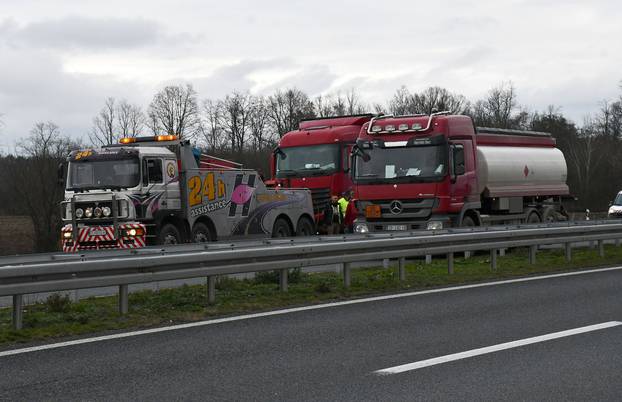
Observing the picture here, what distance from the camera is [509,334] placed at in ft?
29.9

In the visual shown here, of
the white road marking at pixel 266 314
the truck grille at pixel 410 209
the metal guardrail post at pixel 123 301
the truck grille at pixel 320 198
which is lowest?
the white road marking at pixel 266 314

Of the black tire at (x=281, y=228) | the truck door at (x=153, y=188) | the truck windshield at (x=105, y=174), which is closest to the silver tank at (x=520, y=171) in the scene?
the black tire at (x=281, y=228)

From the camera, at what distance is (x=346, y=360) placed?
25.5ft

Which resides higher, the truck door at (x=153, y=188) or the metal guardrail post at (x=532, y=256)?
the truck door at (x=153, y=188)

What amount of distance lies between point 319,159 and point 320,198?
1.13m

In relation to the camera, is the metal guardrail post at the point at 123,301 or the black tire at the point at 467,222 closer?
the metal guardrail post at the point at 123,301

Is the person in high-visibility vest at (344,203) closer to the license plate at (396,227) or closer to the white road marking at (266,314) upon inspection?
the license plate at (396,227)

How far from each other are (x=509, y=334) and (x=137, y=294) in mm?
4977

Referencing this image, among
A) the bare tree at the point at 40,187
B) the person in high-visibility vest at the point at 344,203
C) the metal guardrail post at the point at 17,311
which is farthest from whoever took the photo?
the bare tree at the point at 40,187

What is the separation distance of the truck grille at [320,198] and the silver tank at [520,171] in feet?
16.2

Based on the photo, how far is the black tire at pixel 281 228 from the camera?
2452cm

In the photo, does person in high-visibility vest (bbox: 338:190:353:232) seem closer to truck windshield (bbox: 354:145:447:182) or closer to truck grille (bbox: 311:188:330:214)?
truck grille (bbox: 311:188:330:214)

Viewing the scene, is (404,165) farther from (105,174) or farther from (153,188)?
(105,174)

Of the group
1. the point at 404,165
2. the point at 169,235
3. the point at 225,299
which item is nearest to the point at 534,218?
the point at 404,165
